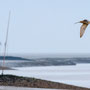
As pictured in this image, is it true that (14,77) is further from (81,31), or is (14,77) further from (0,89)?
(81,31)

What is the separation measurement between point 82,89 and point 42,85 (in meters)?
1.81

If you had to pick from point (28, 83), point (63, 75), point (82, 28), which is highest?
point (82, 28)

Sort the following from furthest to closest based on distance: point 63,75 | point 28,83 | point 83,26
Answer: point 63,75, point 28,83, point 83,26

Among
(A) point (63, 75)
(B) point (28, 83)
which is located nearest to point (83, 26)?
(B) point (28, 83)

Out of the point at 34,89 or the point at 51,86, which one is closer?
the point at 34,89

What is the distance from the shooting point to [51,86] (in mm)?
17188

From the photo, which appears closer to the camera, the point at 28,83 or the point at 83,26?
the point at 83,26

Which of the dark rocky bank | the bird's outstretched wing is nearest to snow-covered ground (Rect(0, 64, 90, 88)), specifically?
the dark rocky bank

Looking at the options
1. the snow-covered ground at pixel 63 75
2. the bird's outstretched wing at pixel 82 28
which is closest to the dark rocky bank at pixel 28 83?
the snow-covered ground at pixel 63 75

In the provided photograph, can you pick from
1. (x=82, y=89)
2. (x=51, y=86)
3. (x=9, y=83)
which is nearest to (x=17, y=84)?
(x=9, y=83)

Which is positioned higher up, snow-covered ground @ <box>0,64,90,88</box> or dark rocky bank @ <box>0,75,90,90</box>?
dark rocky bank @ <box>0,75,90,90</box>

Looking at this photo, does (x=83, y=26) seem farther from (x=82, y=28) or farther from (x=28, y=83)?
(x=28, y=83)

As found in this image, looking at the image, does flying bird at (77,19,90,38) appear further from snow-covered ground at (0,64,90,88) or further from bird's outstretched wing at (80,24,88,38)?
snow-covered ground at (0,64,90,88)

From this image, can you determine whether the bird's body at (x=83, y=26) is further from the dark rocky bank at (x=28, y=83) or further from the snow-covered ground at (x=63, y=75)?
the snow-covered ground at (x=63, y=75)
